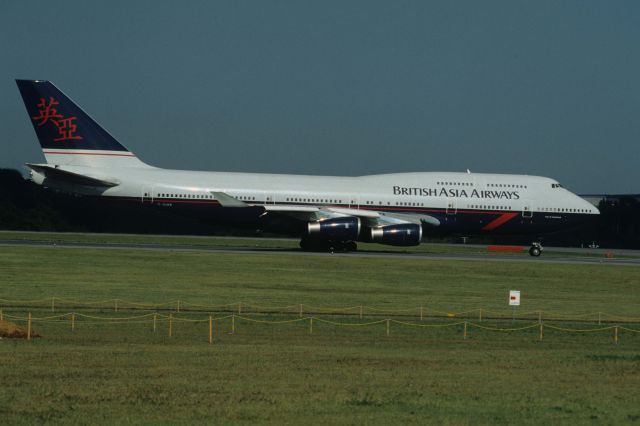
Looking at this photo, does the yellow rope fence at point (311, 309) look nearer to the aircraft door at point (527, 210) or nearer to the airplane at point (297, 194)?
the airplane at point (297, 194)

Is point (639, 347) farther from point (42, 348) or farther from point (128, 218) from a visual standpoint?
point (128, 218)

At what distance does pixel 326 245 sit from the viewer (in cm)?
6291

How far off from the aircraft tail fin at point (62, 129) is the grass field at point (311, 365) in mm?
18782

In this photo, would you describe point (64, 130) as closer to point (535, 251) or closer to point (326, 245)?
point (326, 245)

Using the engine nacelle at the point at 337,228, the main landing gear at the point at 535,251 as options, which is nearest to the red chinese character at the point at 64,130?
the engine nacelle at the point at 337,228

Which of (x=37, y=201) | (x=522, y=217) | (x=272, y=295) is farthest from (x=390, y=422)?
(x=37, y=201)

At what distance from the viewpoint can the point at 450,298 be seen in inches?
1618

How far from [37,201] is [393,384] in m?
81.9

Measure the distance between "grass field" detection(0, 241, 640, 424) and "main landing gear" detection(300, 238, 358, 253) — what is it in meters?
17.9

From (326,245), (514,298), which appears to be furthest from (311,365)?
(326,245)

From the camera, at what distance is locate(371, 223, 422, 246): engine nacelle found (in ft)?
195

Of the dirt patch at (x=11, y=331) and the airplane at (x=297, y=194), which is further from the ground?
the airplane at (x=297, y=194)

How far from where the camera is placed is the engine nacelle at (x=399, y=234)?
195ft

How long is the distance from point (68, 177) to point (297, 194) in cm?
1401
